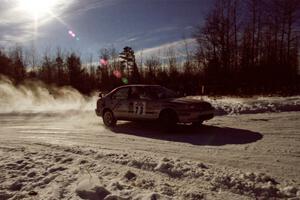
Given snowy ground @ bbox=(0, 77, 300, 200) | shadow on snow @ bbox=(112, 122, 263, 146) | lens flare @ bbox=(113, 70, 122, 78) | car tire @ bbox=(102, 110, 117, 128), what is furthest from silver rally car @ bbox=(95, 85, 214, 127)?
lens flare @ bbox=(113, 70, 122, 78)

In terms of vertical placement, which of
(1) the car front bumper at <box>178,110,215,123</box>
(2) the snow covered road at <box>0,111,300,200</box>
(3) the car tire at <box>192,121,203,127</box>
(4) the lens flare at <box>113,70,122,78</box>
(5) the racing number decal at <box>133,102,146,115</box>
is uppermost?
(4) the lens flare at <box>113,70,122,78</box>

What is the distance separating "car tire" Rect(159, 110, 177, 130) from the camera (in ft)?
34.8

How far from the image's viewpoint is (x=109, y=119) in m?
12.5

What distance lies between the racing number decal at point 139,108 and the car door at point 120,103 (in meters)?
0.44

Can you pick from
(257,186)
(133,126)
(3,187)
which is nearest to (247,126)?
(133,126)

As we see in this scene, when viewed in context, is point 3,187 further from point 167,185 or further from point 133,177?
point 167,185

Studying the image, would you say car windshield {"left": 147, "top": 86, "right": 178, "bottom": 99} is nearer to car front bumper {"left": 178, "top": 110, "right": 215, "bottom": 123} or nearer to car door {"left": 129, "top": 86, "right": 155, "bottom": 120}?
car door {"left": 129, "top": 86, "right": 155, "bottom": 120}

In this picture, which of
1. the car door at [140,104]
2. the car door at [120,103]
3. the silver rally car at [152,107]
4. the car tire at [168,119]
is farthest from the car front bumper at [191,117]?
the car door at [120,103]

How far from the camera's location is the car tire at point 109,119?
12.4 metres

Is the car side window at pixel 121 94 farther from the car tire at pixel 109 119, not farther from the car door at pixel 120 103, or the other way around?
the car tire at pixel 109 119

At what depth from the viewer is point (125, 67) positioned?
207ft

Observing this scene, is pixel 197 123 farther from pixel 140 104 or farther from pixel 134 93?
pixel 134 93

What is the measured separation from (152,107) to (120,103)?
5.49ft

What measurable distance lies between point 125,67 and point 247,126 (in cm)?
5350
